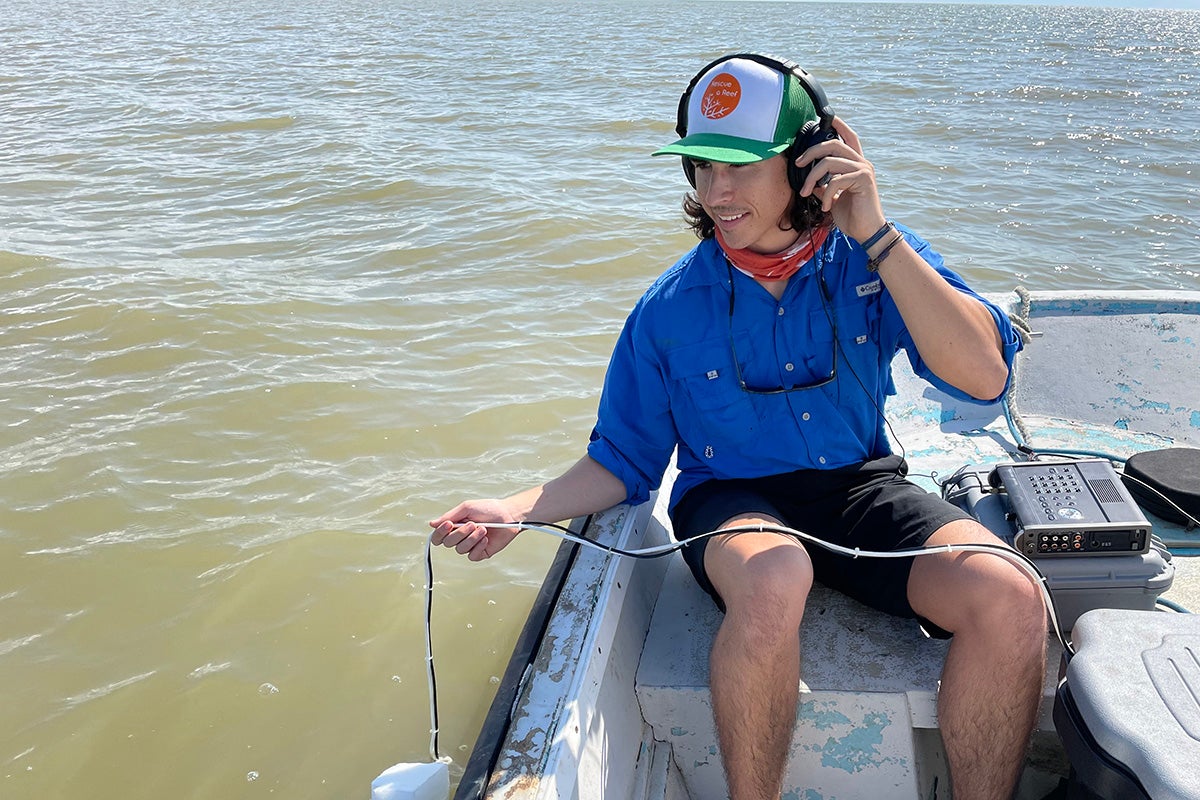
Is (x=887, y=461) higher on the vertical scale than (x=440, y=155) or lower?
higher

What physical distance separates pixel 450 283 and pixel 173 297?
1.79 metres

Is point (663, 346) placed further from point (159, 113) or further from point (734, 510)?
point (159, 113)

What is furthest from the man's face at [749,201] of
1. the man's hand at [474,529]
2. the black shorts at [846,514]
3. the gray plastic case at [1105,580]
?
the gray plastic case at [1105,580]

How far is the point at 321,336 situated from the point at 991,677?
15.1ft

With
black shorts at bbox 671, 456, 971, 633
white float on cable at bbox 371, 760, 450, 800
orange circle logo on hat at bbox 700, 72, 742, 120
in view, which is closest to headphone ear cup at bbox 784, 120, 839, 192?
orange circle logo on hat at bbox 700, 72, 742, 120

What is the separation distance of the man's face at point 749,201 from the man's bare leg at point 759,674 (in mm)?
742

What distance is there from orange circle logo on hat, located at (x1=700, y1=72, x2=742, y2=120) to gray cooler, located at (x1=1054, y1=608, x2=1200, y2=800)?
126 centimetres

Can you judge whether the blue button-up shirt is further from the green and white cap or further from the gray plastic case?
the gray plastic case

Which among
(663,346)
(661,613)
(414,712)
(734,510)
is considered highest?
(663,346)

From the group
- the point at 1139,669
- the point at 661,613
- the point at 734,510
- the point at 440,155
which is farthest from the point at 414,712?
the point at 440,155

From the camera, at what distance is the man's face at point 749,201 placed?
2107 mm

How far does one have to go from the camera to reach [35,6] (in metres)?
29.6

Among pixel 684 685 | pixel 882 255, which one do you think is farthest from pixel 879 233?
pixel 684 685

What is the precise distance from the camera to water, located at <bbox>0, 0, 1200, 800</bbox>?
3156 millimetres
